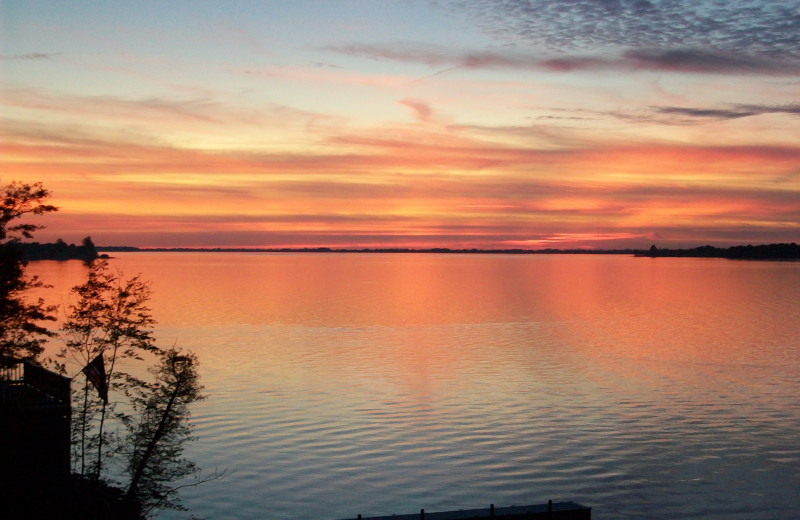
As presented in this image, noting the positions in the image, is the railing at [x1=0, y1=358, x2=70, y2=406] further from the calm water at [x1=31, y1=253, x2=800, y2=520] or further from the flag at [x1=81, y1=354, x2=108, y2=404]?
the calm water at [x1=31, y1=253, x2=800, y2=520]

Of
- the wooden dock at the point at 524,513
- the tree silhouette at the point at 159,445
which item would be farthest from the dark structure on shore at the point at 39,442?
the wooden dock at the point at 524,513

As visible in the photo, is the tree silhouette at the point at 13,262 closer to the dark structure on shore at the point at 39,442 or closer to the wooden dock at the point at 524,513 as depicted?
the dark structure on shore at the point at 39,442

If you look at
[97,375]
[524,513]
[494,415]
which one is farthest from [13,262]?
[494,415]

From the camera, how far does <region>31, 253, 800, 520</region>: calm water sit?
3025 centimetres

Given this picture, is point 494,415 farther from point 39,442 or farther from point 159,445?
point 39,442

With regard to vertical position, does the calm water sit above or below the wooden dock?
above

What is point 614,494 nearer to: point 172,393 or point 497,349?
point 172,393

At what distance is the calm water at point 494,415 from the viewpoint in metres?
30.2

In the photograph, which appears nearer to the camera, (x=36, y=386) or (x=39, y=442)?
(x=39, y=442)

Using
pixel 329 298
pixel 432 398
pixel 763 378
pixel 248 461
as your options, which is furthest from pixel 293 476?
pixel 329 298

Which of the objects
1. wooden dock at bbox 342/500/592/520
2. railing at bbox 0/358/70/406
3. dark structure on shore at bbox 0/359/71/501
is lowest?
wooden dock at bbox 342/500/592/520

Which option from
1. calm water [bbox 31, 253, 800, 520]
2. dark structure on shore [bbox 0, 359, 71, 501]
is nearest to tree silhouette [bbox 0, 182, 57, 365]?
dark structure on shore [bbox 0, 359, 71, 501]

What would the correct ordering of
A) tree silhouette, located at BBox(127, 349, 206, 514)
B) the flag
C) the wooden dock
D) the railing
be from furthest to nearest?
tree silhouette, located at BBox(127, 349, 206, 514), the flag, the railing, the wooden dock

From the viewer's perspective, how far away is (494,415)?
141ft
